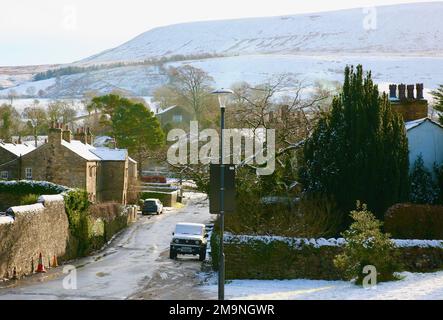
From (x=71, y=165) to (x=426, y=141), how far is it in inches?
1128

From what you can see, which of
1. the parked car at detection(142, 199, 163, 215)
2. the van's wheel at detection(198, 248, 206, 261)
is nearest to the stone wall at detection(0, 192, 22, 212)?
the van's wheel at detection(198, 248, 206, 261)

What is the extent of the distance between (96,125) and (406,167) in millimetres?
75161

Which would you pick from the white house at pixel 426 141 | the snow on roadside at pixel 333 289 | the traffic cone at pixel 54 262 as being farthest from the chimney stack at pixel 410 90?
the traffic cone at pixel 54 262

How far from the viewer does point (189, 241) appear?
111 ft

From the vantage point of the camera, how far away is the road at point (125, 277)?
73.4ft

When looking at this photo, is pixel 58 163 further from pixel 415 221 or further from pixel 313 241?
pixel 415 221

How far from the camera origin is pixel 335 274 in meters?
24.8

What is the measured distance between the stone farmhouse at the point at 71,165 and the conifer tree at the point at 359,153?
86.5 ft

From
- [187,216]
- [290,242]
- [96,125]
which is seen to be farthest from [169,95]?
[290,242]

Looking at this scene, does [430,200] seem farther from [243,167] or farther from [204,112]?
[204,112]

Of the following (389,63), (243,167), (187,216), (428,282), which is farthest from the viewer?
(389,63)

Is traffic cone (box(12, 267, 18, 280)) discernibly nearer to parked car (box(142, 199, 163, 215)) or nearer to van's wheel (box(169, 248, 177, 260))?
van's wheel (box(169, 248, 177, 260))

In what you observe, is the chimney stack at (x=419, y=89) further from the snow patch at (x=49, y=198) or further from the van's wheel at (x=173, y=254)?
the snow patch at (x=49, y=198)

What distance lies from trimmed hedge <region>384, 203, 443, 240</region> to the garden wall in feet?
2.68
